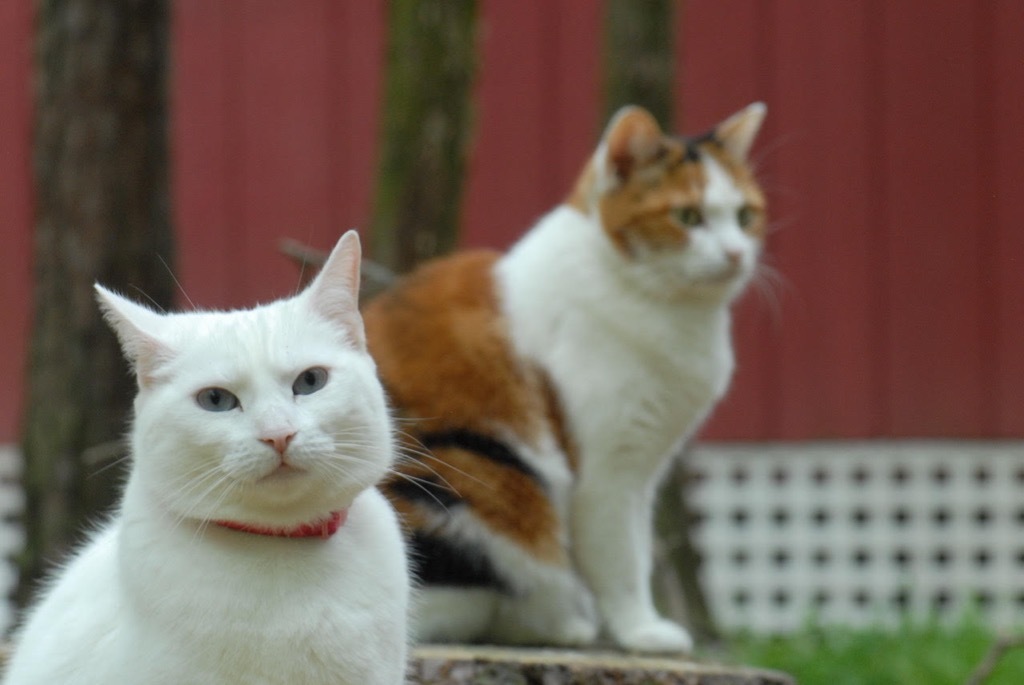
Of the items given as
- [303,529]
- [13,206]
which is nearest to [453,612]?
[303,529]

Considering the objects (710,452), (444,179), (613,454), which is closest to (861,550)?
(710,452)

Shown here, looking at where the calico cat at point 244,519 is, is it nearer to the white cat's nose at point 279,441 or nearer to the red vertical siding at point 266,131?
the white cat's nose at point 279,441

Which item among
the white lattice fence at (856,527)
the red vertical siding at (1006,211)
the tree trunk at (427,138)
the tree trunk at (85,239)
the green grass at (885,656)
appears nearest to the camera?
the tree trunk at (85,239)

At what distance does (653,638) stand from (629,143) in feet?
3.58

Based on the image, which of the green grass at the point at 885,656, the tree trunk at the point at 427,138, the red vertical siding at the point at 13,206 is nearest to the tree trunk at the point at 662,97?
the green grass at the point at 885,656

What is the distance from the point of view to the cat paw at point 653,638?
2971mm

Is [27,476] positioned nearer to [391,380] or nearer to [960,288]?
[391,380]

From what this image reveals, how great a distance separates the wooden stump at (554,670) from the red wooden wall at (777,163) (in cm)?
330

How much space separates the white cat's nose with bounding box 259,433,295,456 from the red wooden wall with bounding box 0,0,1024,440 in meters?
4.17

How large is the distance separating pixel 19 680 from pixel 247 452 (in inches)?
20.6

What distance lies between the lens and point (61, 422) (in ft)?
11.7

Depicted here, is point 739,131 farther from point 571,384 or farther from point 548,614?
point 548,614

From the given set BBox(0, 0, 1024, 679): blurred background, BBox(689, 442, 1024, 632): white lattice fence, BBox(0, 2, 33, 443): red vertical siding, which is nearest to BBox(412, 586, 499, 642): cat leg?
BBox(0, 0, 1024, 679): blurred background

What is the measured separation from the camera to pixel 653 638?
298 cm
